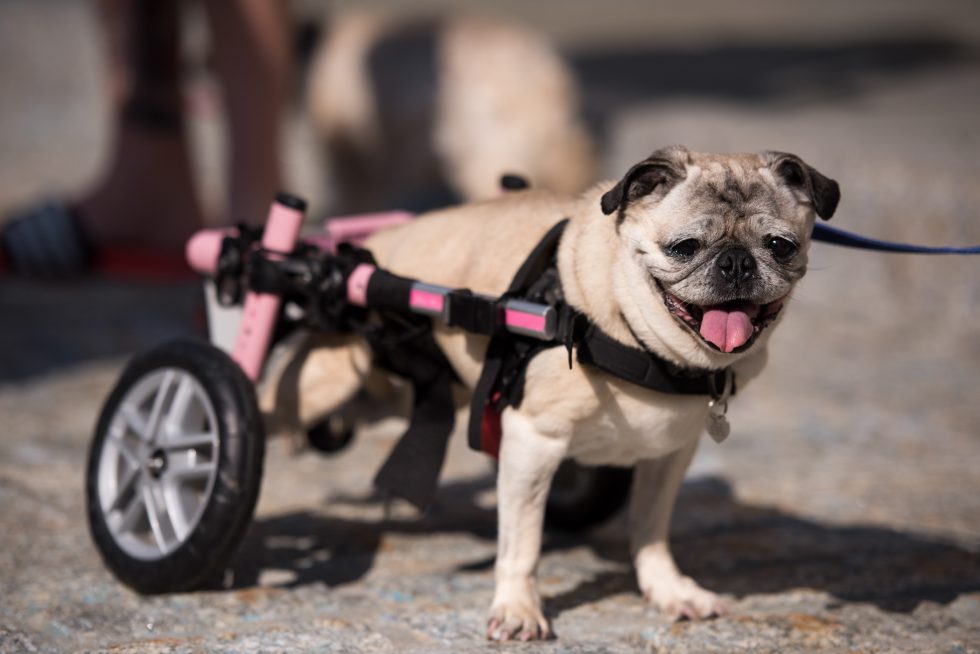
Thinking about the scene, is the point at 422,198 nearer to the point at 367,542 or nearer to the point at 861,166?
the point at 861,166

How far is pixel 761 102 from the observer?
6.19m

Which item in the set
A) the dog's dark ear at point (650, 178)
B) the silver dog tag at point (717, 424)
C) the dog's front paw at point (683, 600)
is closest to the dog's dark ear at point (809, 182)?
the dog's dark ear at point (650, 178)

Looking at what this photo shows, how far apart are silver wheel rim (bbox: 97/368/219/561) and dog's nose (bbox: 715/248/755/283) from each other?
0.95 m

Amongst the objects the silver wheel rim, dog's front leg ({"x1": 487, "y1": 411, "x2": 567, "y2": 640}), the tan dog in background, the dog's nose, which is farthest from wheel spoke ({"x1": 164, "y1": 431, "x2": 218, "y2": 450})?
the tan dog in background

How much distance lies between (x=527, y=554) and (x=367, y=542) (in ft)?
1.86

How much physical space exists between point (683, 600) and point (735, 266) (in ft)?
2.30

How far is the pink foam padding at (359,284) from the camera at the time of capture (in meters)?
2.24

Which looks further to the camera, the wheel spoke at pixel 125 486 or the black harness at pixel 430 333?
the wheel spoke at pixel 125 486

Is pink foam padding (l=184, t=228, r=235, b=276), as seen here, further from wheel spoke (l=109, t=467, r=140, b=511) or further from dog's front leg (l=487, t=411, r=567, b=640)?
dog's front leg (l=487, t=411, r=567, b=640)

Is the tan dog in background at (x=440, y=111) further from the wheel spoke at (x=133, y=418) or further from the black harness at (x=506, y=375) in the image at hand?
the wheel spoke at (x=133, y=418)

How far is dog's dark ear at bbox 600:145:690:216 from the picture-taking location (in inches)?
74.6

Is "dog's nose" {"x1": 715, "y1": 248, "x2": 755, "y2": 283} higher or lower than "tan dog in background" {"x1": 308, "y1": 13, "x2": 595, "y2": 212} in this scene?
lower

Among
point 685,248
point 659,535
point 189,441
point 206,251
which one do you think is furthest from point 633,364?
point 206,251

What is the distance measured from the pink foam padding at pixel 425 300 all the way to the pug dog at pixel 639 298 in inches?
4.9
